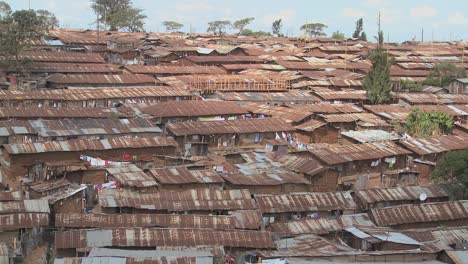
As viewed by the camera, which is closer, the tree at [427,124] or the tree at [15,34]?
the tree at [427,124]

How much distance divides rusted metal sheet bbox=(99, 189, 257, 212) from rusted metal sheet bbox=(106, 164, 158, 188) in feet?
3.34

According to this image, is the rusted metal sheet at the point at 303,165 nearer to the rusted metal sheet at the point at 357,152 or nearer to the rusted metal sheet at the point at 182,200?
the rusted metal sheet at the point at 357,152

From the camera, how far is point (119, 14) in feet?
285

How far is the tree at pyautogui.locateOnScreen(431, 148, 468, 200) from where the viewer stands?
73.0ft

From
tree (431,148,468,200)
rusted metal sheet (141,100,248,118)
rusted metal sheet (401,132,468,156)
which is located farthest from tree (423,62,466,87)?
tree (431,148,468,200)

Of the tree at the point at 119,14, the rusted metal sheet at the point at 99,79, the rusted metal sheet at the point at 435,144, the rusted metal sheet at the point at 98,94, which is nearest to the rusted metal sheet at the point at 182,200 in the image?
the rusted metal sheet at the point at 435,144

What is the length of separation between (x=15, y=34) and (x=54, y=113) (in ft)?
48.9

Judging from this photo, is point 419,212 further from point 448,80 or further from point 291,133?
point 448,80

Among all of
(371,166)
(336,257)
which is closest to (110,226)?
(336,257)

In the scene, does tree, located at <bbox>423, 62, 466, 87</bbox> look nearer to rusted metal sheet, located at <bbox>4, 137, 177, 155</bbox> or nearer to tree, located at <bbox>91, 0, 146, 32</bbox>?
rusted metal sheet, located at <bbox>4, 137, 177, 155</bbox>

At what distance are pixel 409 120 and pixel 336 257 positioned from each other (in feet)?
65.9

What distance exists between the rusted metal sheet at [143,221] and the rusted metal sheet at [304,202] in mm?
2010

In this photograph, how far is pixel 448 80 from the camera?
49875 mm

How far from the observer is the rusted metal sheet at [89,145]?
24.8 meters
